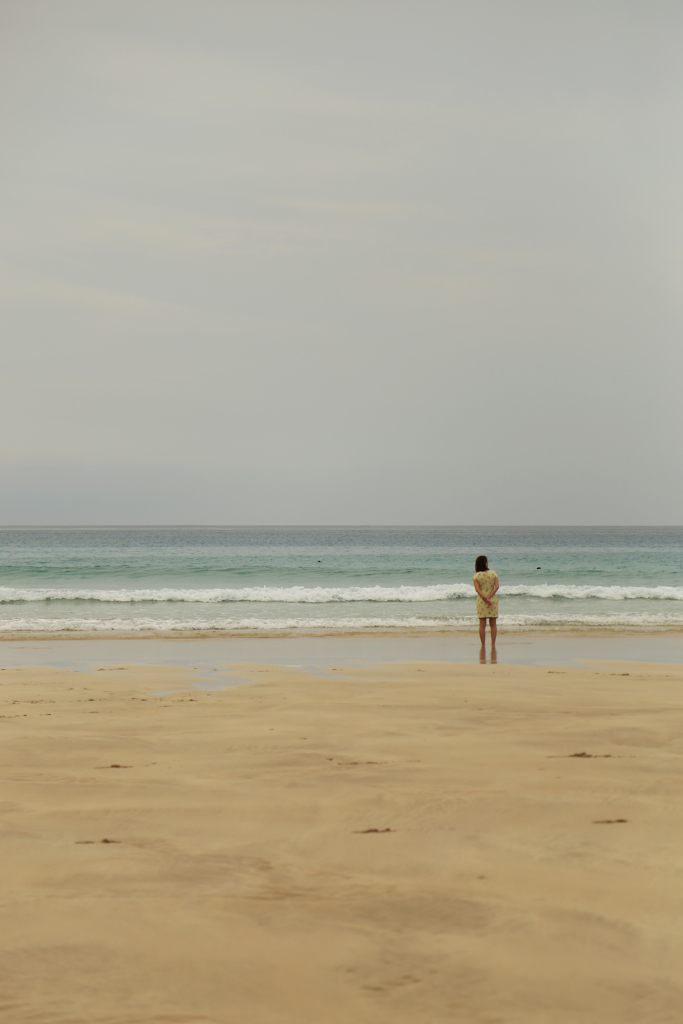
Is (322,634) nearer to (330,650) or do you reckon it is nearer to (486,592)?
(330,650)

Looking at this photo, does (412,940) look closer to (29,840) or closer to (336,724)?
(29,840)

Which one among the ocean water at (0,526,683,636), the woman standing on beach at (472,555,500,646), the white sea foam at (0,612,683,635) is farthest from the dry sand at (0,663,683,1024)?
the ocean water at (0,526,683,636)

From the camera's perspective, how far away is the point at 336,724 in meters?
7.18

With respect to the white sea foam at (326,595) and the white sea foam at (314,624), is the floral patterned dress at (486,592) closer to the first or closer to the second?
the white sea foam at (314,624)

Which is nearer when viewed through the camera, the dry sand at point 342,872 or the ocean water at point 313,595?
the dry sand at point 342,872

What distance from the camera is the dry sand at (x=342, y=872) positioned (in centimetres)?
259

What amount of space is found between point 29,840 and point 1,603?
2253 cm

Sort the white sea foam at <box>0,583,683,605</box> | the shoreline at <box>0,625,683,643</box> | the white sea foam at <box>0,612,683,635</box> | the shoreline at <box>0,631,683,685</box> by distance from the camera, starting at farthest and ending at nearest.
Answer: the white sea foam at <box>0,583,683,605</box>
the white sea foam at <box>0,612,683,635</box>
the shoreline at <box>0,625,683,643</box>
the shoreline at <box>0,631,683,685</box>

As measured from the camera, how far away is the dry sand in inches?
102

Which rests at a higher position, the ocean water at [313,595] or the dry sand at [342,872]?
the dry sand at [342,872]

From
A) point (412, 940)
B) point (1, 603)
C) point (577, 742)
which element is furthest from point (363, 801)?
point (1, 603)

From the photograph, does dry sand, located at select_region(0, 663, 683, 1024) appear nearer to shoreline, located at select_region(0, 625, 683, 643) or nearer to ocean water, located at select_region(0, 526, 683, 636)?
shoreline, located at select_region(0, 625, 683, 643)

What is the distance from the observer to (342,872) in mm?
3590

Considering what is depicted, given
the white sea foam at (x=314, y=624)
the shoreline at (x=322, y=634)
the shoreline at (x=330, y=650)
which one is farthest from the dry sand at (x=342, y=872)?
the white sea foam at (x=314, y=624)
